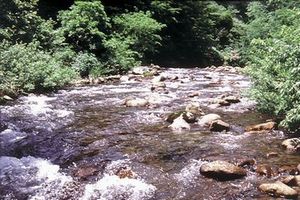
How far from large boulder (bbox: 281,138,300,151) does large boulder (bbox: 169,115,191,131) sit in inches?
95.5

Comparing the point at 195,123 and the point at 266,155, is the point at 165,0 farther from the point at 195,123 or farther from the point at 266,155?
the point at 266,155

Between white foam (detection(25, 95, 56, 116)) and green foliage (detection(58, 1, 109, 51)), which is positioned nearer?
white foam (detection(25, 95, 56, 116))

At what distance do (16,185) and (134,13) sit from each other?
19.8m

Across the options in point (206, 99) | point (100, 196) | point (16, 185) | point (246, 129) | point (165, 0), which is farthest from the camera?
point (165, 0)

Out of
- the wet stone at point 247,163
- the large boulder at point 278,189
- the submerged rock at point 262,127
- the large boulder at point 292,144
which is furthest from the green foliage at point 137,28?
the large boulder at point 278,189

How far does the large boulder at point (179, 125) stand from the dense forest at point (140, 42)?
216 centimetres

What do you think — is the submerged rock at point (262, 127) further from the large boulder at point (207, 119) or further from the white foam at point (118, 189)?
the white foam at point (118, 189)

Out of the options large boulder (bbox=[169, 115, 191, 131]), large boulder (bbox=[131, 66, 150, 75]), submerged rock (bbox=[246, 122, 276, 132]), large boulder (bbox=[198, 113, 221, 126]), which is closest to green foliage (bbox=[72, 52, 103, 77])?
large boulder (bbox=[131, 66, 150, 75])

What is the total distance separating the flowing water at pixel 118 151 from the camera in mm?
7074

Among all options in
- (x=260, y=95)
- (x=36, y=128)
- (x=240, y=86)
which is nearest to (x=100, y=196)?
(x=36, y=128)

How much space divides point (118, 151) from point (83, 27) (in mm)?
13630

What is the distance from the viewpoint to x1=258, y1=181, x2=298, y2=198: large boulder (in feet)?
21.6

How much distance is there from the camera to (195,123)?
10992mm

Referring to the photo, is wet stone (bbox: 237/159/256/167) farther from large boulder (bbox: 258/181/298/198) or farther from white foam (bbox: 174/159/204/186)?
large boulder (bbox: 258/181/298/198)
